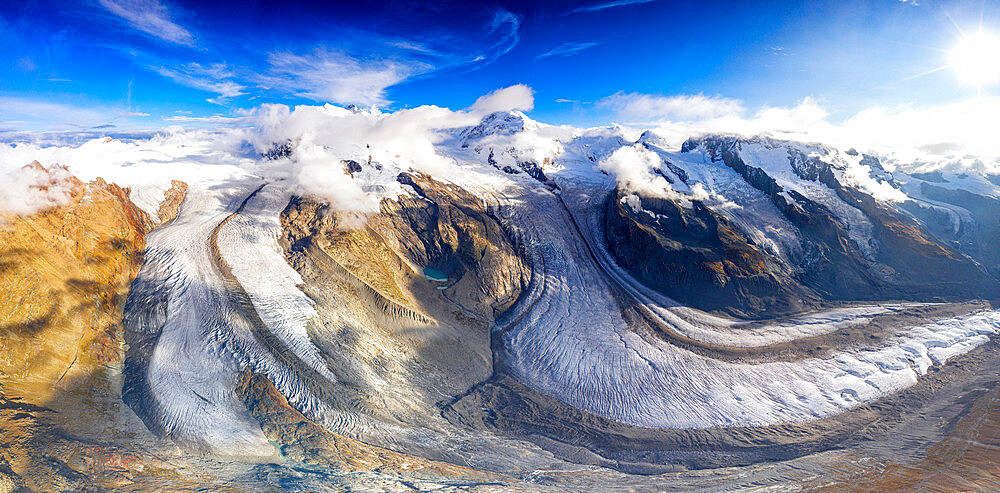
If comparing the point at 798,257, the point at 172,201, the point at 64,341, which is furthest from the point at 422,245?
the point at 798,257

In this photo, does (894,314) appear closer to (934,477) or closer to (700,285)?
(700,285)

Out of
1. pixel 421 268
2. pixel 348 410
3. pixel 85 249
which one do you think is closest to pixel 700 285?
pixel 421 268

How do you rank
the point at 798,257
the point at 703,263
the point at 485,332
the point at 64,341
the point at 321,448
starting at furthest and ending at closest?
the point at 798,257 < the point at 703,263 < the point at 485,332 < the point at 64,341 < the point at 321,448

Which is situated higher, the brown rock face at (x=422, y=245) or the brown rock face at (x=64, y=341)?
the brown rock face at (x=422, y=245)

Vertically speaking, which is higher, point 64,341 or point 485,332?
point 485,332

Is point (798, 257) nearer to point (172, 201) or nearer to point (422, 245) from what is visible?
point (422, 245)

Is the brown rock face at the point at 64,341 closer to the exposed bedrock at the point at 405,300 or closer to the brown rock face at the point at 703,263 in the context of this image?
the exposed bedrock at the point at 405,300

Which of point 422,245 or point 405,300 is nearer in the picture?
point 405,300

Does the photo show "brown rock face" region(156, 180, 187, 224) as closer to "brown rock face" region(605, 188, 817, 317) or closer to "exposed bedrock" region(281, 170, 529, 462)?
"exposed bedrock" region(281, 170, 529, 462)

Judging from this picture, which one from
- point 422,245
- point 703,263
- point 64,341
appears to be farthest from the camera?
point 422,245

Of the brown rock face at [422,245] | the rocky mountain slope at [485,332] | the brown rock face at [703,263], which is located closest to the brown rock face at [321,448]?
the rocky mountain slope at [485,332]

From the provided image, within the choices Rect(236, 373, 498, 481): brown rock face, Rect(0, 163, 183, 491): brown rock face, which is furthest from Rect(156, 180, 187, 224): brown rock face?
Rect(236, 373, 498, 481): brown rock face
